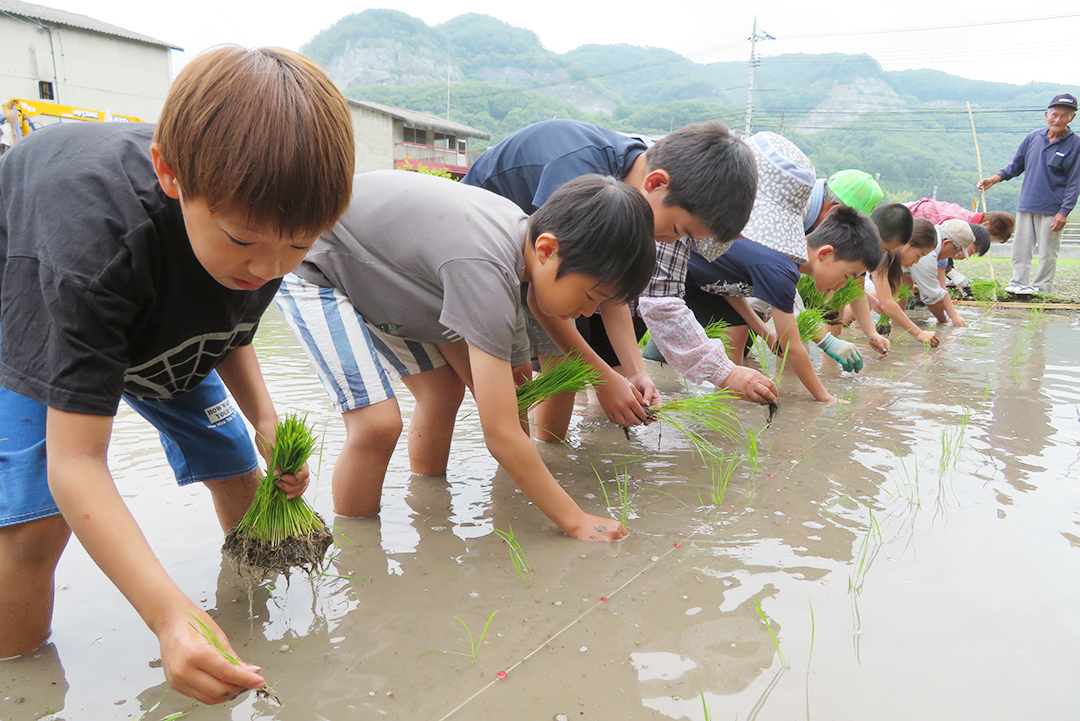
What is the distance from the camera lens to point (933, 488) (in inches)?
88.7

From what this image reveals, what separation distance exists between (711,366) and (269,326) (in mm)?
3906

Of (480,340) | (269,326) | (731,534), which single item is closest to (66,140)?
(480,340)

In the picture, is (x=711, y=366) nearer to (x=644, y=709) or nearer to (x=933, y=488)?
(x=933, y=488)

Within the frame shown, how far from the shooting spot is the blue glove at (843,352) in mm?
3957

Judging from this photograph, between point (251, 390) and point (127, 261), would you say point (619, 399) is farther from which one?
point (127, 261)

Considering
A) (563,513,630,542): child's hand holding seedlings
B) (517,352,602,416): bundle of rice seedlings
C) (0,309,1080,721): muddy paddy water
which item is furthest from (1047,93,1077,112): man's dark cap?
(563,513,630,542): child's hand holding seedlings

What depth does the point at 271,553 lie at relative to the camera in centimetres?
152

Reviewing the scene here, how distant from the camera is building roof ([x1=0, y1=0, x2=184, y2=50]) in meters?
26.8

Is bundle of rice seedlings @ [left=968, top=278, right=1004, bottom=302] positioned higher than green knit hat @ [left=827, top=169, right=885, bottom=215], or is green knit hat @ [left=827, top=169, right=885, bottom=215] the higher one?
green knit hat @ [left=827, top=169, right=885, bottom=215]

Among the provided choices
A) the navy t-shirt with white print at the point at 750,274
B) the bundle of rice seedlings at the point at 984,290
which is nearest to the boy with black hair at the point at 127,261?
the navy t-shirt with white print at the point at 750,274

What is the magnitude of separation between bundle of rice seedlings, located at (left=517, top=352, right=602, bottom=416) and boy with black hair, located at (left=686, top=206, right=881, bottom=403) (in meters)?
1.25

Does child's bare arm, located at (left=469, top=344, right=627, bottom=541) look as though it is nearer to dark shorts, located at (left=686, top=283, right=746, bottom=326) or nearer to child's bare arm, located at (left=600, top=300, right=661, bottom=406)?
child's bare arm, located at (left=600, top=300, right=661, bottom=406)

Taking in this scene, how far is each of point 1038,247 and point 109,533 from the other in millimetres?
9354

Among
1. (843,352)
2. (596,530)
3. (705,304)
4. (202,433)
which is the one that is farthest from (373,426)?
(843,352)
